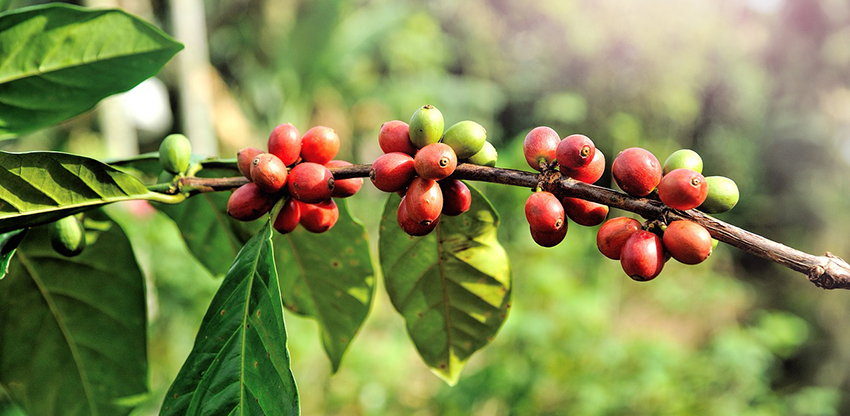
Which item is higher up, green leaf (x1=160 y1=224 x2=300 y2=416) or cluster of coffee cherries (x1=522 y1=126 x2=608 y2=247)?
cluster of coffee cherries (x1=522 y1=126 x2=608 y2=247)

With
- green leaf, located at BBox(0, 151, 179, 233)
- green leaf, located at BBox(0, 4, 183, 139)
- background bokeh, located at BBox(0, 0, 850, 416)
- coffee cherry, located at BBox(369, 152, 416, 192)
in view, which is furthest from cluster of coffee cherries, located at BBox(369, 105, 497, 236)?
background bokeh, located at BBox(0, 0, 850, 416)

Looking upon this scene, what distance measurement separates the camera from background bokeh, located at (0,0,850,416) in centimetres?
399

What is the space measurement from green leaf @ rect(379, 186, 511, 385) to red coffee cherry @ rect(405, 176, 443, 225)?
21 centimetres

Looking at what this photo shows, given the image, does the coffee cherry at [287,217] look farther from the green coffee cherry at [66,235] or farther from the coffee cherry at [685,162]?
the coffee cherry at [685,162]

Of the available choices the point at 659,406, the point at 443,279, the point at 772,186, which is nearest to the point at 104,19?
the point at 443,279

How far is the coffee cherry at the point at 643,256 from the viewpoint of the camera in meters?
0.64

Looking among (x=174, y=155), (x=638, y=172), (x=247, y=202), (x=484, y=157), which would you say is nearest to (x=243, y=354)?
(x=247, y=202)

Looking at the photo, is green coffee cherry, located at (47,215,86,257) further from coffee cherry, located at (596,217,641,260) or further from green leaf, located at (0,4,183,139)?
coffee cherry, located at (596,217,641,260)

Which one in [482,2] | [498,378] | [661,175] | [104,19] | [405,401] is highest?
[482,2]

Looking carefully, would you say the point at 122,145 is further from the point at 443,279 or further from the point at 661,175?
the point at 661,175

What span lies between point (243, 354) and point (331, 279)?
1.18 feet

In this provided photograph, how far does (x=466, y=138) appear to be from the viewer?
0.73 meters

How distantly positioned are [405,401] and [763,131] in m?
13.0

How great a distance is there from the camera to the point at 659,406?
147 inches
